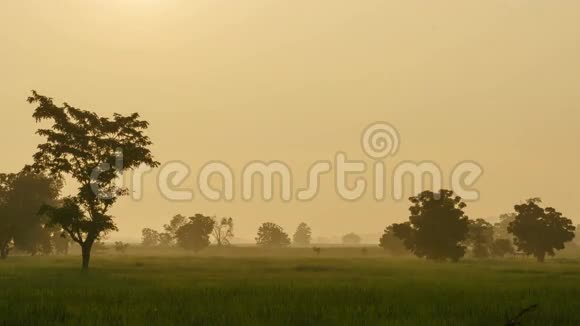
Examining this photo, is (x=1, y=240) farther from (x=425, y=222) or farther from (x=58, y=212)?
(x=425, y=222)

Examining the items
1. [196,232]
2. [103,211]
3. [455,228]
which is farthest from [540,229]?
[196,232]

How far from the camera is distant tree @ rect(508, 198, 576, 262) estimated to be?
84938 mm

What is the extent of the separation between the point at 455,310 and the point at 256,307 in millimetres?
6841

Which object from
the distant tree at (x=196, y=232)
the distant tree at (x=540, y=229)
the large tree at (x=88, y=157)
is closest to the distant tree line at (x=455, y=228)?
the distant tree at (x=540, y=229)

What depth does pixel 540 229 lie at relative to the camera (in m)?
85.2

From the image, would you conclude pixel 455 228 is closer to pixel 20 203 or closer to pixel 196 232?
pixel 20 203

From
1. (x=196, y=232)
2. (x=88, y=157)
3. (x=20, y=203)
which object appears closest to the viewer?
(x=88, y=157)

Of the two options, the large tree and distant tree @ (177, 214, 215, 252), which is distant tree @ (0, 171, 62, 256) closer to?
the large tree

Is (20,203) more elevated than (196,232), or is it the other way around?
(20,203)

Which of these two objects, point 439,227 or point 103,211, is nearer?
point 103,211

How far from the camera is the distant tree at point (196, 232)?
153750mm

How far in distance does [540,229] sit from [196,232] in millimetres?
97173

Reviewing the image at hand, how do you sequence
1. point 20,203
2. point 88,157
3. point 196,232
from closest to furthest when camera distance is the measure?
1. point 88,157
2. point 20,203
3. point 196,232

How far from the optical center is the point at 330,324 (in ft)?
50.5
